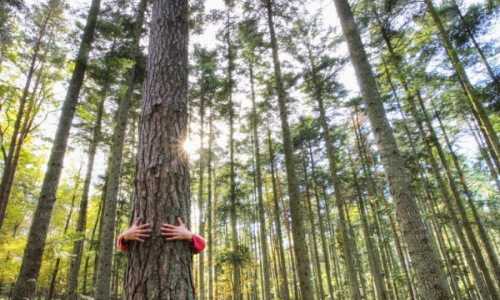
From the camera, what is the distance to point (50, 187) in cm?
545

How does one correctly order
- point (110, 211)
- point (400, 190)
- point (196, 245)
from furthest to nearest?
point (110, 211)
point (400, 190)
point (196, 245)

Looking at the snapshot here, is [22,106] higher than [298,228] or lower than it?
higher

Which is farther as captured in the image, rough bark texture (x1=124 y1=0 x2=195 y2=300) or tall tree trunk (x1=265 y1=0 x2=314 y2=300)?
tall tree trunk (x1=265 y1=0 x2=314 y2=300)

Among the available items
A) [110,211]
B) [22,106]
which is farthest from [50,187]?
[22,106]

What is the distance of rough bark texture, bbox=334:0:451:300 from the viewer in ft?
11.3

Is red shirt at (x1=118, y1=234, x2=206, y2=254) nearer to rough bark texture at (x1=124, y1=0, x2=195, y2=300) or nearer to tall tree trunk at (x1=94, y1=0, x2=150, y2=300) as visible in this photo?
rough bark texture at (x1=124, y1=0, x2=195, y2=300)

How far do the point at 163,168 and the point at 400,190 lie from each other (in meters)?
3.63

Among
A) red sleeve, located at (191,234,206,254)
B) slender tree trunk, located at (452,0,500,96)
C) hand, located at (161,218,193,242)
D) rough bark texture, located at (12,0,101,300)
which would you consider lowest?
red sleeve, located at (191,234,206,254)

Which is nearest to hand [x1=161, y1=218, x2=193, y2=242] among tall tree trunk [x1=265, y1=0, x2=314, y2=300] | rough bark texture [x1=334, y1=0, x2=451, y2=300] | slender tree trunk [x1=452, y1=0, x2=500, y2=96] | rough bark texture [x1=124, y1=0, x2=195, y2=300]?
rough bark texture [x1=124, y1=0, x2=195, y2=300]

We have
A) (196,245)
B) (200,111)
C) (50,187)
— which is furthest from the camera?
(200,111)

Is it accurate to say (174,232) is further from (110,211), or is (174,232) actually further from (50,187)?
(110,211)

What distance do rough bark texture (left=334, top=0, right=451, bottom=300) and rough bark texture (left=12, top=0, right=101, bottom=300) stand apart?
6576 millimetres

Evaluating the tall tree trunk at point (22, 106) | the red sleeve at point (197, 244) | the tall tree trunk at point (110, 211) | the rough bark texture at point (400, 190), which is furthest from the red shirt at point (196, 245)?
the tall tree trunk at point (22, 106)

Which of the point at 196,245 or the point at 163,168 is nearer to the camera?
the point at 196,245
